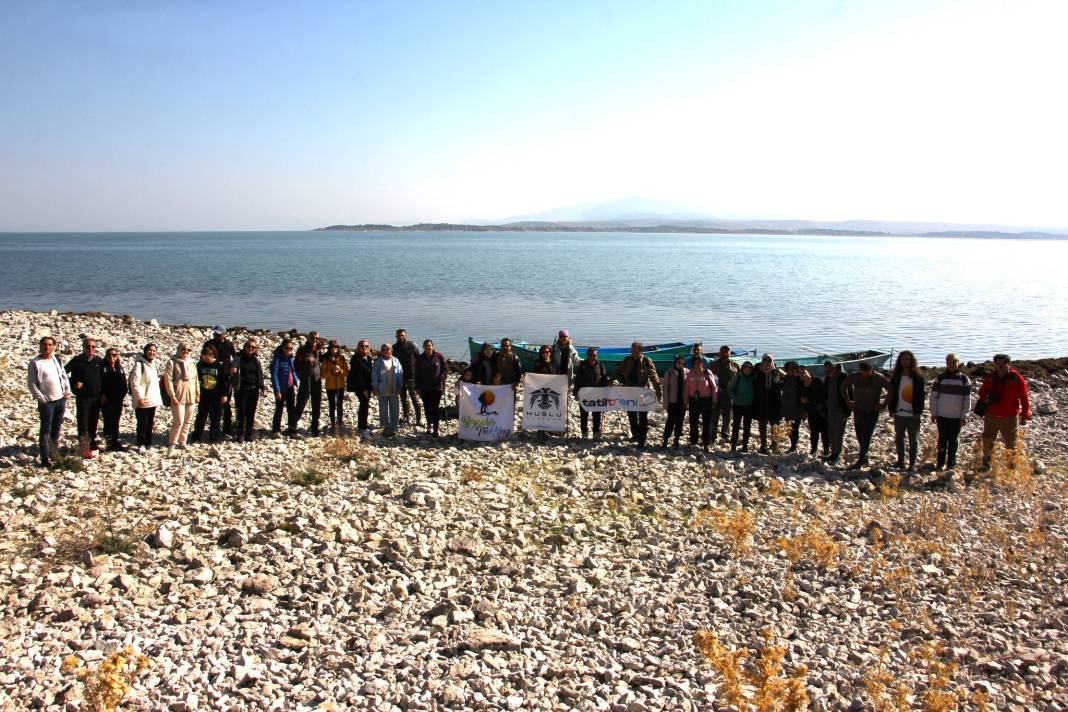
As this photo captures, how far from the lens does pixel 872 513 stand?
449 inches

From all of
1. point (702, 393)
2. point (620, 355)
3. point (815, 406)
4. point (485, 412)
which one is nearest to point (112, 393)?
point (485, 412)

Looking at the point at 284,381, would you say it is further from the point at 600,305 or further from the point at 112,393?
the point at 600,305

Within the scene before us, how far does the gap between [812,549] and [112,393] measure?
11023 millimetres

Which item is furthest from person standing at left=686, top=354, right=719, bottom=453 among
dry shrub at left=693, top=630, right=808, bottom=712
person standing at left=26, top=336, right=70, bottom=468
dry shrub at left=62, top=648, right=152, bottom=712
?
person standing at left=26, top=336, right=70, bottom=468

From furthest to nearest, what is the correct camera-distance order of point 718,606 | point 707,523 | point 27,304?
point 27,304 → point 707,523 → point 718,606

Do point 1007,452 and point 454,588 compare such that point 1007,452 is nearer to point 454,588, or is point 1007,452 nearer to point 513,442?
point 513,442

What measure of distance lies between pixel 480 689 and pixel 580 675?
3.15ft

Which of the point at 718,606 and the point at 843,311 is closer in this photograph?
the point at 718,606

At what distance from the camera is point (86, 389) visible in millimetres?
12117

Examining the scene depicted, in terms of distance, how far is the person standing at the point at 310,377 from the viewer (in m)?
14.2

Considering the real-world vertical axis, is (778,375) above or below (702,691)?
above

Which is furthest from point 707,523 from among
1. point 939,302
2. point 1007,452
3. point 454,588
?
point 939,302

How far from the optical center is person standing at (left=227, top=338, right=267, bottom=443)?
13.4 meters

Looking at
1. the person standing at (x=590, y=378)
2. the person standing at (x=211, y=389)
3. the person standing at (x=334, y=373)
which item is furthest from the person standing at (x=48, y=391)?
the person standing at (x=590, y=378)
